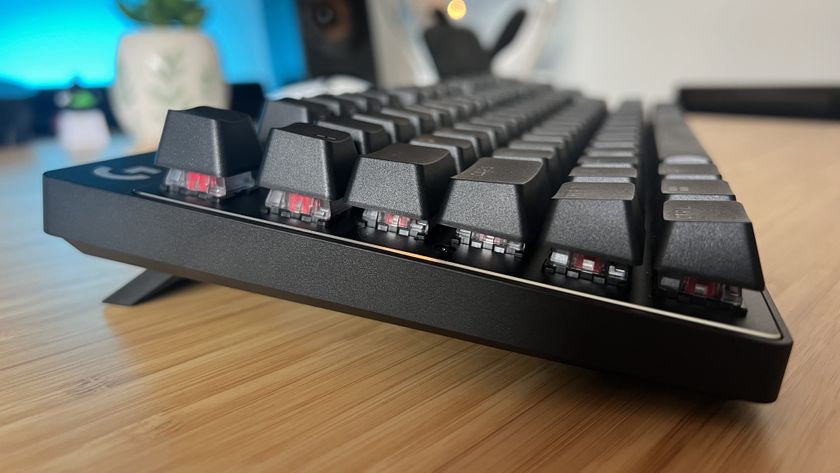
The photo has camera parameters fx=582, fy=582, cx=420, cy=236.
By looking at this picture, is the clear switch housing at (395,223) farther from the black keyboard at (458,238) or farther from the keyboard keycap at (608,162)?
the keyboard keycap at (608,162)

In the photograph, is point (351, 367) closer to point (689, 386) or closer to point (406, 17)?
point (689, 386)

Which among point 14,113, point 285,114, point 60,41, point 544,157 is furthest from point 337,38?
point 544,157

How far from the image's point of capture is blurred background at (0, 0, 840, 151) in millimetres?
751

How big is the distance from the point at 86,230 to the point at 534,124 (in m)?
0.41

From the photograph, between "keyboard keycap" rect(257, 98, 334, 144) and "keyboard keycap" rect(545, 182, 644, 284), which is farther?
"keyboard keycap" rect(257, 98, 334, 144)

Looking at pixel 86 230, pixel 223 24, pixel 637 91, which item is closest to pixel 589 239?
pixel 86 230

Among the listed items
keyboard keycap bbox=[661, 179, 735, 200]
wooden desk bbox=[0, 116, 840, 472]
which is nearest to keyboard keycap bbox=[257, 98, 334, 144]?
wooden desk bbox=[0, 116, 840, 472]

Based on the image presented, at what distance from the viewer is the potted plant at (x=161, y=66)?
719 millimetres

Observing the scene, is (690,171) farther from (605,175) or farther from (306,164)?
(306,164)

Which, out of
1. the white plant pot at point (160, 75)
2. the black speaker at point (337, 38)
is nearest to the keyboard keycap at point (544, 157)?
the white plant pot at point (160, 75)

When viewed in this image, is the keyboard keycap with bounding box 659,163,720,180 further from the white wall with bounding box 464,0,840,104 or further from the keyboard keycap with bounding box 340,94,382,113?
the white wall with bounding box 464,0,840,104

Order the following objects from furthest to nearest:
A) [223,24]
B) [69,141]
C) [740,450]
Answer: [223,24] → [69,141] → [740,450]

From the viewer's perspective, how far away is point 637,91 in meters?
1.87

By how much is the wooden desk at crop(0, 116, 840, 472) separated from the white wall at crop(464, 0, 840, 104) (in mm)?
1356
